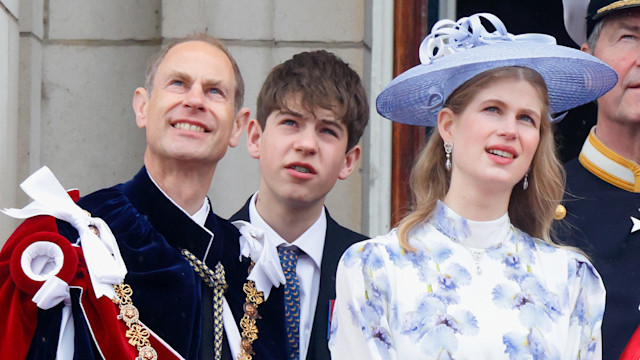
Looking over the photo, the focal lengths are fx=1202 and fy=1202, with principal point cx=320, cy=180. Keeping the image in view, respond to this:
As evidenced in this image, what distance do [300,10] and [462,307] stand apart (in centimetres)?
237

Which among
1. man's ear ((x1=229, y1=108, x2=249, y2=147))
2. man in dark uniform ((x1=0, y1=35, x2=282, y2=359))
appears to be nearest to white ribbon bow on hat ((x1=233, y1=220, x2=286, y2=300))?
man in dark uniform ((x1=0, y1=35, x2=282, y2=359))

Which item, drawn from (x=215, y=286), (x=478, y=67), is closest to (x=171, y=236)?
(x=215, y=286)

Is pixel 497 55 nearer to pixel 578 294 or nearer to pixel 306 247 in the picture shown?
pixel 578 294

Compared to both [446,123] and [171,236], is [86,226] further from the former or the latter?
[446,123]

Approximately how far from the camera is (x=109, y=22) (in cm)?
545

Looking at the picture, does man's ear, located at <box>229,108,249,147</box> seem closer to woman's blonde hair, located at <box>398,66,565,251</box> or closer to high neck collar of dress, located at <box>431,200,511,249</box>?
woman's blonde hair, located at <box>398,66,565,251</box>

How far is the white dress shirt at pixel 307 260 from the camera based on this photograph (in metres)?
3.78

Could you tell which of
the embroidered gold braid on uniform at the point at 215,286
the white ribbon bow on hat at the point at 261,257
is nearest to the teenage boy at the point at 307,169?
the white ribbon bow on hat at the point at 261,257

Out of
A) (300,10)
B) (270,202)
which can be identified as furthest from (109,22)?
(270,202)

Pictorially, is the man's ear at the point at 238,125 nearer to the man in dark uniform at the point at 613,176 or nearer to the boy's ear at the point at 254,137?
the boy's ear at the point at 254,137

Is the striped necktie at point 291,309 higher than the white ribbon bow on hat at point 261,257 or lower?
lower

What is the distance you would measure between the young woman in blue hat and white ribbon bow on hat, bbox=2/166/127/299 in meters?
0.63

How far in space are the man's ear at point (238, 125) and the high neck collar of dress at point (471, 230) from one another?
78cm

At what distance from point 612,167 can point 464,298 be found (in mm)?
1115
